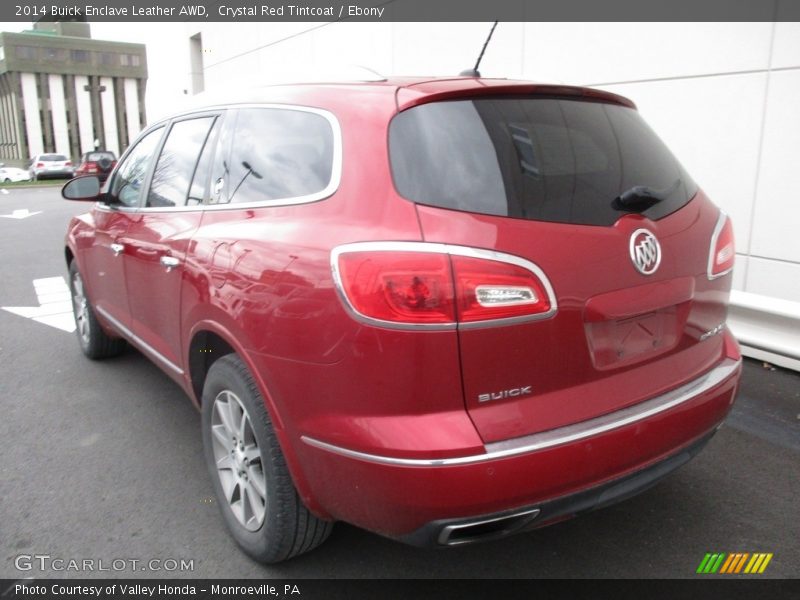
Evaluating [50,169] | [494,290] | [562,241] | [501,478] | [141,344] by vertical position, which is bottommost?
[50,169]

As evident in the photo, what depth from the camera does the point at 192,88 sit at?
19.8 meters

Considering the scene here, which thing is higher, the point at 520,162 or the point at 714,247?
the point at 520,162

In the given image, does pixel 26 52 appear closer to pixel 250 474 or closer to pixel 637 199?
pixel 250 474

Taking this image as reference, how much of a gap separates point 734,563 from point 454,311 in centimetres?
167

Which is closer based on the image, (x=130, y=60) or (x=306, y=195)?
(x=306, y=195)

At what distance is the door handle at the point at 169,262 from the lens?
3.00 metres

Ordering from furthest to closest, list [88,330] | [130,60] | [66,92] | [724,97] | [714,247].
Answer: [130,60]
[66,92]
[724,97]
[88,330]
[714,247]

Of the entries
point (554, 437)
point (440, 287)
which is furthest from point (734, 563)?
point (440, 287)

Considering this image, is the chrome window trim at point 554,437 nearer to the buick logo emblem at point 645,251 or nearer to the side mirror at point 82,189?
the buick logo emblem at point 645,251

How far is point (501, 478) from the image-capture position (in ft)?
6.27

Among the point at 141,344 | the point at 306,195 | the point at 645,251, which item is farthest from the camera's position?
the point at 141,344

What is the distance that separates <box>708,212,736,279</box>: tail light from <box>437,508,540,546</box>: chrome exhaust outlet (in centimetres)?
117

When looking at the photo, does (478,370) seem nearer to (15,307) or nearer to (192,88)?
(15,307)

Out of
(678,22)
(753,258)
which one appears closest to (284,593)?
(753,258)
